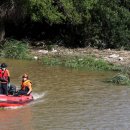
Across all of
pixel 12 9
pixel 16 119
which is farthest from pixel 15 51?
pixel 16 119

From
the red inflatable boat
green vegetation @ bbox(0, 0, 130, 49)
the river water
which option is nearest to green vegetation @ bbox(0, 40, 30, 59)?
green vegetation @ bbox(0, 0, 130, 49)

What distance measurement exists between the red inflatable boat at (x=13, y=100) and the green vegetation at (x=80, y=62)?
9.29 meters

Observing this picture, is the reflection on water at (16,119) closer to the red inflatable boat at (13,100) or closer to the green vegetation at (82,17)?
the red inflatable boat at (13,100)

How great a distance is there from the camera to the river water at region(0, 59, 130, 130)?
1817cm

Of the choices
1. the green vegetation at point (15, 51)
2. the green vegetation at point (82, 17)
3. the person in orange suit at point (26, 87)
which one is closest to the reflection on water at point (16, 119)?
the person in orange suit at point (26, 87)

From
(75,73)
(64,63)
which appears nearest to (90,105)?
(75,73)

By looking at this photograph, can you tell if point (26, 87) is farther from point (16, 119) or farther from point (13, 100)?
point (16, 119)

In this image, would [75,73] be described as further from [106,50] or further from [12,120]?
[12,120]

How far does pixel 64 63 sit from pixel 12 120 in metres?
13.1

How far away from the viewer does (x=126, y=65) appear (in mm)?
30375

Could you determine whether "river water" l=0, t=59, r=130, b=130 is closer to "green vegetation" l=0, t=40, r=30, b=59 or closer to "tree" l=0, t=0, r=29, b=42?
"green vegetation" l=0, t=40, r=30, b=59

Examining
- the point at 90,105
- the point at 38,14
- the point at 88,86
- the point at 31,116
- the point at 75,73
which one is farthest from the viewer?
the point at 38,14

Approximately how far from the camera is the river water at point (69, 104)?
59.6ft

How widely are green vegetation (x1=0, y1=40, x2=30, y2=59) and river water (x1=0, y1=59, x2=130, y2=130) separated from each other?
3.80m
